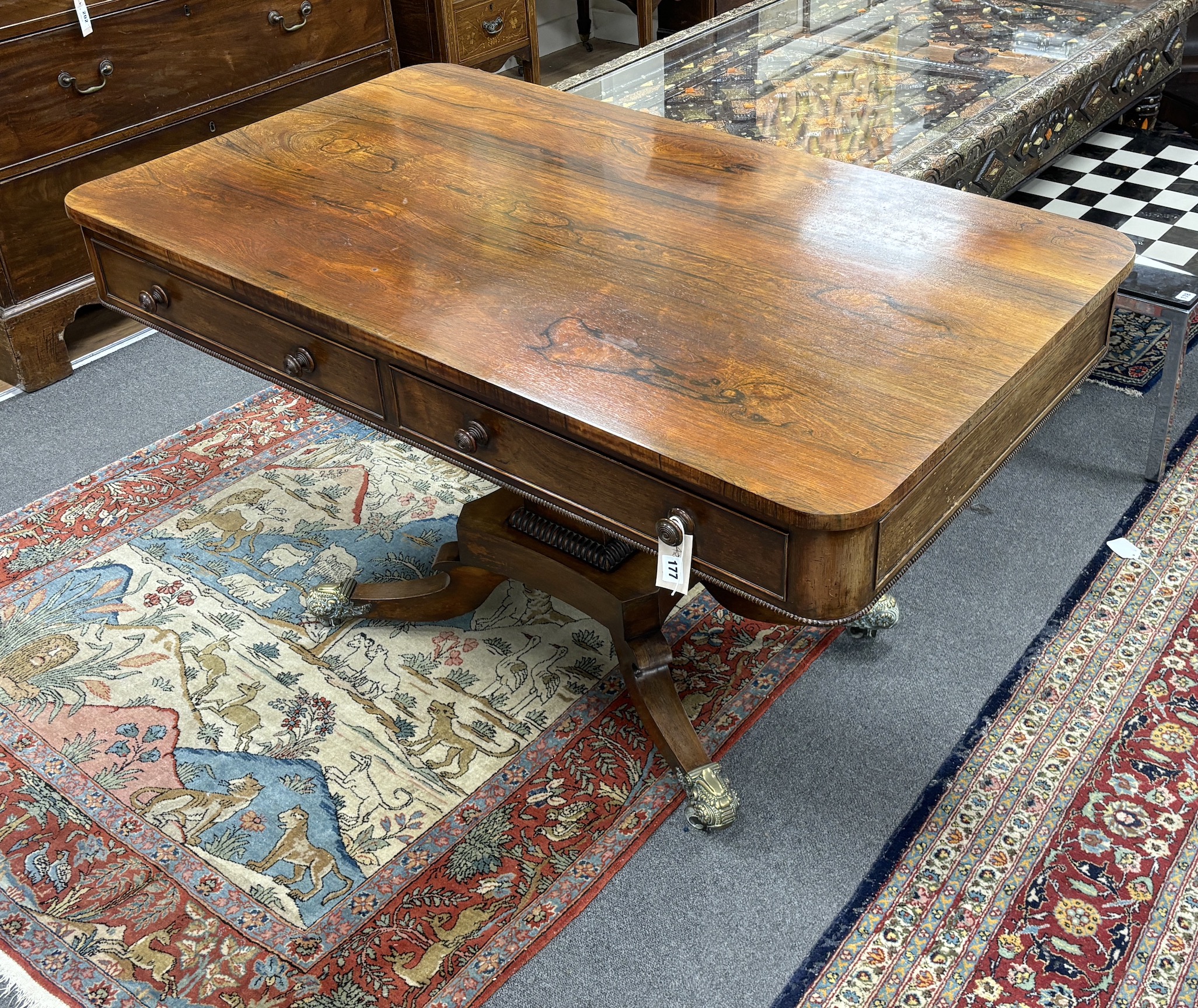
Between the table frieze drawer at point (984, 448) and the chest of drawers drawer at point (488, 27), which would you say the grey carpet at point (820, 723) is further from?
the chest of drawers drawer at point (488, 27)

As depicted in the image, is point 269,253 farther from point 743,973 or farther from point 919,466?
point 743,973

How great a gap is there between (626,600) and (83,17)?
86.4 inches

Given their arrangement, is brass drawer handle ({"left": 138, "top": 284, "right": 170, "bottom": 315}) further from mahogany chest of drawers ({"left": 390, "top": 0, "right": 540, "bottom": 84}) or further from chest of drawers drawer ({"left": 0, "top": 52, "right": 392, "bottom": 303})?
mahogany chest of drawers ({"left": 390, "top": 0, "right": 540, "bottom": 84})

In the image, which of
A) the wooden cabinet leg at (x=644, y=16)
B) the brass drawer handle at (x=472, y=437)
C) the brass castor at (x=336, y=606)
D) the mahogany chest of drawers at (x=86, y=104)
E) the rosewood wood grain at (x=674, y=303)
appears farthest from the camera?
the wooden cabinet leg at (x=644, y=16)

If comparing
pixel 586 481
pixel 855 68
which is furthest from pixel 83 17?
pixel 586 481

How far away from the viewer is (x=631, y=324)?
165 centimetres

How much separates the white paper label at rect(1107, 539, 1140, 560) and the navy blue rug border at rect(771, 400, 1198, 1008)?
0.01 m

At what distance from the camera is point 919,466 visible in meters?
1.36

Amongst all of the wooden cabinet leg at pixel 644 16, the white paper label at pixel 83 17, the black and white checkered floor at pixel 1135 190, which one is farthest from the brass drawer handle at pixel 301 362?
the wooden cabinet leg at pixel 644 16

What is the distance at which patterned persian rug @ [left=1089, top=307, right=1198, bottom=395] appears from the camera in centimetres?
304

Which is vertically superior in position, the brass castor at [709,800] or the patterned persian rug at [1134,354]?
the brass castor at [709,800]

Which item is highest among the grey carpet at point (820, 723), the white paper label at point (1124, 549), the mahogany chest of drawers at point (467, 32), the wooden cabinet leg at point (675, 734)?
the mahogany chest of drawers at point (467, 32)

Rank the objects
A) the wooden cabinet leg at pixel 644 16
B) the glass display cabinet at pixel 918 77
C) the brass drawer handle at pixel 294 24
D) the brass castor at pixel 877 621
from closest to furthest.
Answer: the brass castor at pixel 877 621 < the glass display cabinet at pixel 918 77 < the brass drawer handle at pixel 294 24 < the wooden cabinet leg at pixel 644 16

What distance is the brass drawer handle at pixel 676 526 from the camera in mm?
1457
